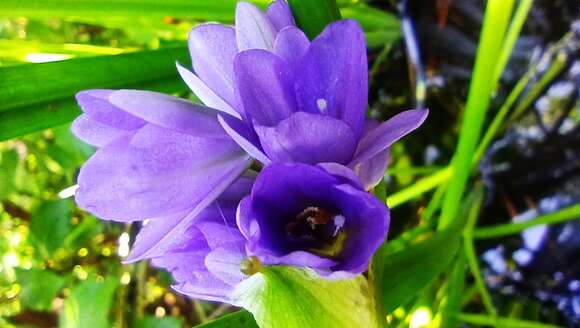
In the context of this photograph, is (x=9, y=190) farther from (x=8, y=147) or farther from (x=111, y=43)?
(x=111, y=43)

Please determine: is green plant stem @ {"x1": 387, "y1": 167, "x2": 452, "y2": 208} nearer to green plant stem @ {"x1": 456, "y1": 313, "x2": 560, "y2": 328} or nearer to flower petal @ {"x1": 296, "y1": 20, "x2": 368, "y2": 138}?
green plant stem @ {"x1": 456, "y1": 313, "x2": 560, "y2": 328}

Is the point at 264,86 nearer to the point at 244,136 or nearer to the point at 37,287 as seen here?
the point at 244,136

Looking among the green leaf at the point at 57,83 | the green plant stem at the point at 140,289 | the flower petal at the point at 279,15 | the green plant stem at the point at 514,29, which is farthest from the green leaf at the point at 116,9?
the green plant stem at the point at 140,289

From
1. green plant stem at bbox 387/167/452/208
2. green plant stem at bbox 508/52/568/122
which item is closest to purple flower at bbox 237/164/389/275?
green plant stem at bbox 387/167/452/208

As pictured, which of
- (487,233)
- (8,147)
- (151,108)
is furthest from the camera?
(8,147)

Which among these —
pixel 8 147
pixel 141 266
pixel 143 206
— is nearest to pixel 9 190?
pixel 8 147

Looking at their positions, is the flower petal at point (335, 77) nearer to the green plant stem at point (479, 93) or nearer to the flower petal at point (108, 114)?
the flower petal at point (108, 114)

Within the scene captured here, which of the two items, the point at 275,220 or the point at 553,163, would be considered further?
the point at 553,163
